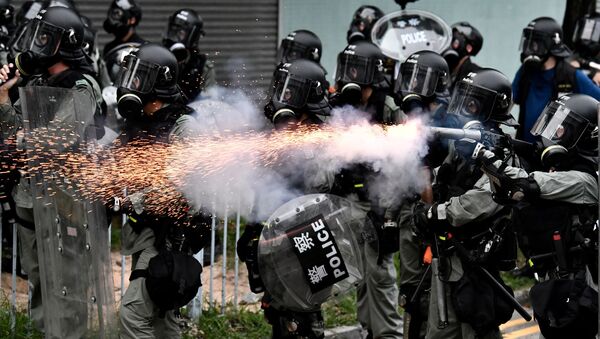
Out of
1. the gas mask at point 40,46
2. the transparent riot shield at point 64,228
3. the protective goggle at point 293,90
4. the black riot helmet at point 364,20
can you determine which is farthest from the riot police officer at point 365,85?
the transparent riot shield at point 64,228

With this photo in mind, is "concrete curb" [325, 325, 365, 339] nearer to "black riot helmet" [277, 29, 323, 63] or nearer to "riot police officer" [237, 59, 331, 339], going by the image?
"riot police officer" [237, 59, 331, 339]

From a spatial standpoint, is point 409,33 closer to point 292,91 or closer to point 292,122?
point 292,91

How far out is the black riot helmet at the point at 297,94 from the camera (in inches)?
288

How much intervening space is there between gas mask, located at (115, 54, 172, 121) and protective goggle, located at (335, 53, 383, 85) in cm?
186

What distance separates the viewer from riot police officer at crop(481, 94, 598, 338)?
6352 millimetres

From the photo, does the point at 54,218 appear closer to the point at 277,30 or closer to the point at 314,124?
the point at 314,124

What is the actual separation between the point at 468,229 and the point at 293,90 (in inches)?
58.4

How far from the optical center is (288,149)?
24.0ft

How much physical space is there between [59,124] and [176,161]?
1.48 m

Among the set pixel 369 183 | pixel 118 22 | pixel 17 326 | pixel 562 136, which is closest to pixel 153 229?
pixel 17 326

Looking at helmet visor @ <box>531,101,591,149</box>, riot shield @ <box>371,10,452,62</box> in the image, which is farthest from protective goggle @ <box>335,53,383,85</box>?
helmet visor @ <box>531,101,591,149</box>

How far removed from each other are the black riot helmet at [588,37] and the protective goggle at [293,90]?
5511mm

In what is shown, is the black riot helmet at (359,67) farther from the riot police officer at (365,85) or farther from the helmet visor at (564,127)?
the helmet visor at (564,127)

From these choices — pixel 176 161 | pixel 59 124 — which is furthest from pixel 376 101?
pixel 59 124
